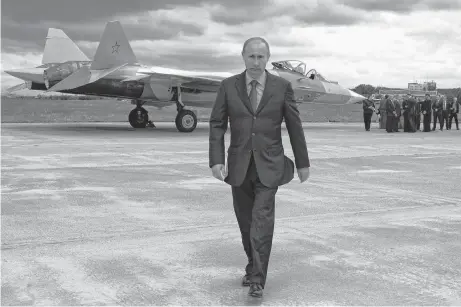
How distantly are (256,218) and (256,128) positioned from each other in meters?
0.69

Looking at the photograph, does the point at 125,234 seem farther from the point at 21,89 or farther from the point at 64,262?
the point at 21,89

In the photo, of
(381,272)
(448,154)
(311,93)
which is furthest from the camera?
(311,93)

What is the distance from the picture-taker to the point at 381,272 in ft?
16.0

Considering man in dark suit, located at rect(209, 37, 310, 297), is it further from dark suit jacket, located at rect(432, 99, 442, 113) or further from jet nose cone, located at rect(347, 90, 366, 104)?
dark suit jacket, located at rect(432, 99, 442, 113)

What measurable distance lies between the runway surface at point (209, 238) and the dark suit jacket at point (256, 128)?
91cm

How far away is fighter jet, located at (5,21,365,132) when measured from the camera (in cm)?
2277

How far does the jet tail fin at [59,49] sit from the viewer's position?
24.6 metres

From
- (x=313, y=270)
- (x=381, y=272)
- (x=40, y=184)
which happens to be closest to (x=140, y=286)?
(x=313, y=270)

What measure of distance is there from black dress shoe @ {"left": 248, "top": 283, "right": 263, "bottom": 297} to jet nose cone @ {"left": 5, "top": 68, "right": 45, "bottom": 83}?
2064cm

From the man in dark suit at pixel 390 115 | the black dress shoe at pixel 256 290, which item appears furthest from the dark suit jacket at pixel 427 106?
the black dress shoe at pixel 256 290

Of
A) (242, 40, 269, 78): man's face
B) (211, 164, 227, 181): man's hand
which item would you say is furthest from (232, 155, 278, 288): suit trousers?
(242, 40, 269, 78): man's face

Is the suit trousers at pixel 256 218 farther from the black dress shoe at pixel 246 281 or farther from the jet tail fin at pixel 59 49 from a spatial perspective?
the jet tail fin at pixel 59 49

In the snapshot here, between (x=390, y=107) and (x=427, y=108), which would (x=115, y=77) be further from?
(x=427, y=108)

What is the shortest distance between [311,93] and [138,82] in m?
7.80
